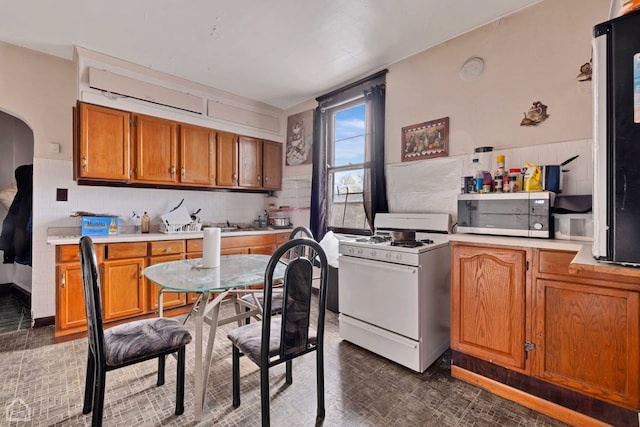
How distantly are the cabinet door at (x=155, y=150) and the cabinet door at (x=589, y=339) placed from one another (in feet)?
11.5

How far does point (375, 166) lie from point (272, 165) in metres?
1.78

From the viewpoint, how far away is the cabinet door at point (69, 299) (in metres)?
2.52

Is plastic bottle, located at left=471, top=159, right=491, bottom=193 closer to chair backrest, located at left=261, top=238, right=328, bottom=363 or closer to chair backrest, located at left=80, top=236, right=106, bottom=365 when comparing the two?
chair backrest, located at left=261, top=238, right=328, bottom=363

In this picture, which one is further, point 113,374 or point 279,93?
point 279,93

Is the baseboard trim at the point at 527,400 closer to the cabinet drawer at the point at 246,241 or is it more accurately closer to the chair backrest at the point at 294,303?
the chair backrest at the point at 294,303

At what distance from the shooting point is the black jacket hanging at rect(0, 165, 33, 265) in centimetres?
310

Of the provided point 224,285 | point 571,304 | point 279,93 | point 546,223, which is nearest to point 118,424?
point 224,285

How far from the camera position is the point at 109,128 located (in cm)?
292

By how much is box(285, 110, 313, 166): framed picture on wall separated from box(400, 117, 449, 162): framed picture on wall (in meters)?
1.47

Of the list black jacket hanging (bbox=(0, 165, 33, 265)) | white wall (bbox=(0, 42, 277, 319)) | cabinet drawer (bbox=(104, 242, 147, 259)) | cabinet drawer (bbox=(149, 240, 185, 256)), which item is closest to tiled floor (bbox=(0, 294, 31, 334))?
white wall (bbox=(0, 42, 277, 319))

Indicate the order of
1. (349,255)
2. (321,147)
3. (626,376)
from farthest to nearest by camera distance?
→ (321,147) → (349,255) → (626,376)

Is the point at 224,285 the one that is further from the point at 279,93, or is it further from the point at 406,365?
the point at 279,93

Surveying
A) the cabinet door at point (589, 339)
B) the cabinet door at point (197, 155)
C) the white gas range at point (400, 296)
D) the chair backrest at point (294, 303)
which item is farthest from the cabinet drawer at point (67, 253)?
the cabinet door at point (589, 339)

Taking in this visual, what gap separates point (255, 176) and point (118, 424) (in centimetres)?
303
